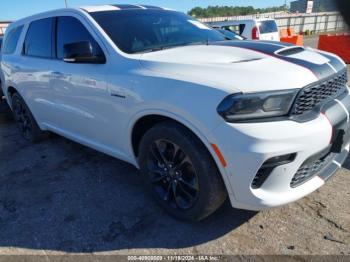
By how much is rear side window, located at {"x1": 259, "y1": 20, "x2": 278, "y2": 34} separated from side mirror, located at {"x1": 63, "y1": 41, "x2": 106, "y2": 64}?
10753 millimetres

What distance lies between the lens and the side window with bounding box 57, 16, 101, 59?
3.28 meters

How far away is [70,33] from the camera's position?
3.59 metres

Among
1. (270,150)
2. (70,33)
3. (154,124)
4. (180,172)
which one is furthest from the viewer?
(70,33)

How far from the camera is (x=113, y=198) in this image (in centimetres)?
324

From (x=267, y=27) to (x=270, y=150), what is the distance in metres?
12.0

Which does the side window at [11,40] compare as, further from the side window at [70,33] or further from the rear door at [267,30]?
the rear door at [267,30]

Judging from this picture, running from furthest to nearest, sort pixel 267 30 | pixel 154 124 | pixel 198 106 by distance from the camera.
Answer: pixel 267 30
pixel 154 124
pixel 198 106

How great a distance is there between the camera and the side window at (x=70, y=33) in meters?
3.28

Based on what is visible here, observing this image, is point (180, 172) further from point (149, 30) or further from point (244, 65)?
point (149, 30)

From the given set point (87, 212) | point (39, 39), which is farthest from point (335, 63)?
point (39, 39)

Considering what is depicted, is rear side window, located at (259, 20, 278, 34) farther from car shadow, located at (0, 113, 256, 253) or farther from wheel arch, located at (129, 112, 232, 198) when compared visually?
wheel arch, located at (129, 112, 232, 198)

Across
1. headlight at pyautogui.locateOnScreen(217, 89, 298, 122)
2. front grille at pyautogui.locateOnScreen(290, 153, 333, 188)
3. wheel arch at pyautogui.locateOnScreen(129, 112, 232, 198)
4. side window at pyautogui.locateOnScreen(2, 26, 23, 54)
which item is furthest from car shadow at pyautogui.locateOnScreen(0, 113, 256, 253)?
side window at pyautogui.locateOnScreen(2, 26, 23, 54)

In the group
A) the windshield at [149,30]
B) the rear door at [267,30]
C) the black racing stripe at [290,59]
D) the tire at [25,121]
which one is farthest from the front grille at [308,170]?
the rear door at [267,30]

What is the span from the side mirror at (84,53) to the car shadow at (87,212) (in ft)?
4.31
